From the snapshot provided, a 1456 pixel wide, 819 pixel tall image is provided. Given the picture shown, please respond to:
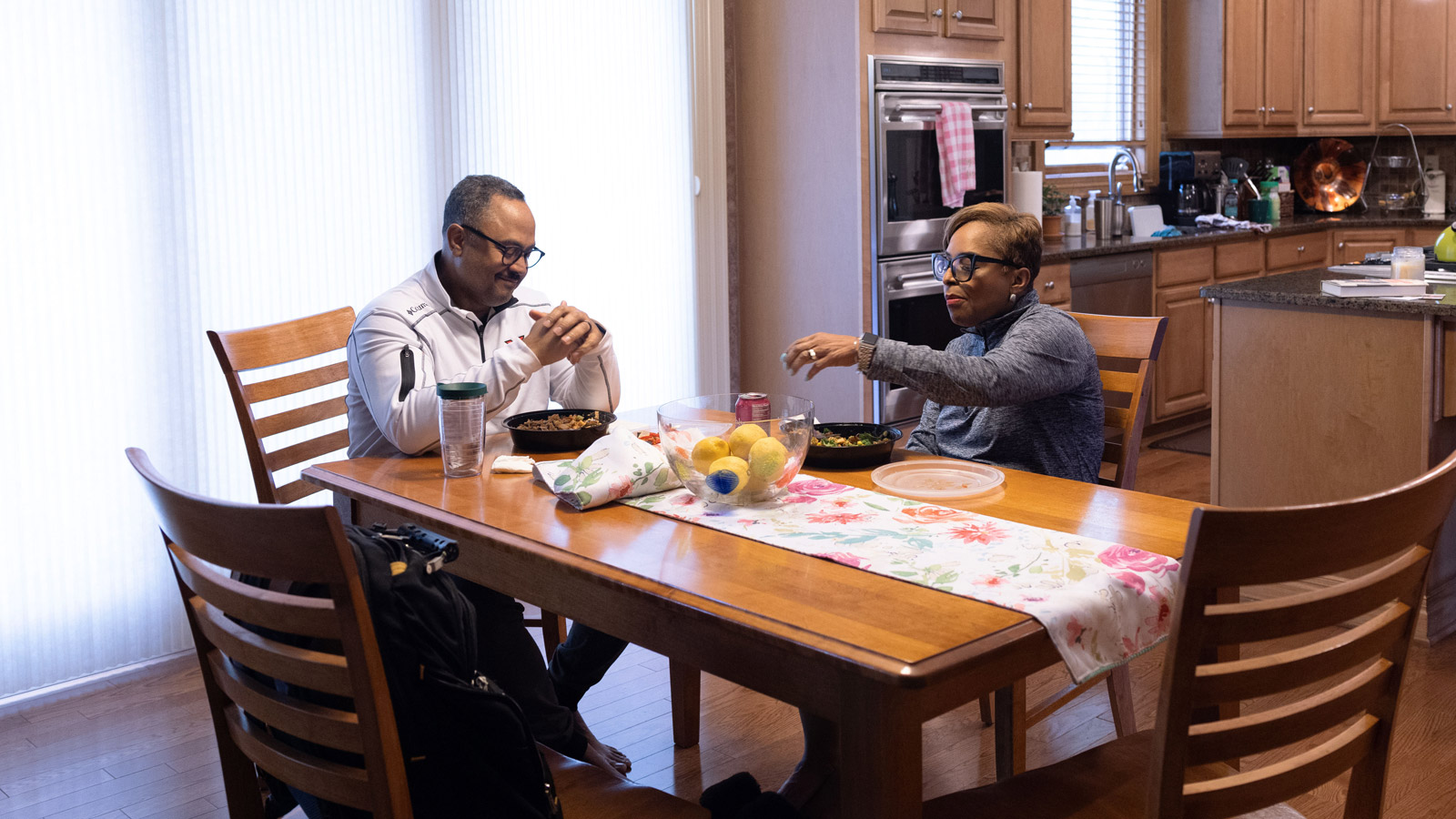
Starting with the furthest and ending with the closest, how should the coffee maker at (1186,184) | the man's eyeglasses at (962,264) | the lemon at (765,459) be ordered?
the coffee maker at (1186,184) → the man's eyeglasses at (962,264) → the lemon at (765,459)

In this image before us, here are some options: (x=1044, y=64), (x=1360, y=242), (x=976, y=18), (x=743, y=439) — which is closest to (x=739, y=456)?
(x=743, y=439)

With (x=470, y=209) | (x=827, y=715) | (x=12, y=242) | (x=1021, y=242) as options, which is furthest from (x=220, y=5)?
(x=827, y=715)

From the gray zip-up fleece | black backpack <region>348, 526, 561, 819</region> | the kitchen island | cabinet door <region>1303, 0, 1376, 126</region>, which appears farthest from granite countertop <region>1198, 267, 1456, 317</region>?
cabinet door <region>1303, 0, 1376, 126</region>

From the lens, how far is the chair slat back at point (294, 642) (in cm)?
109

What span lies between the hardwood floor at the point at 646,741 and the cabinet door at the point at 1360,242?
3500 mm

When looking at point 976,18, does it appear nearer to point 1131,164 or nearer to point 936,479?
point 1131,164

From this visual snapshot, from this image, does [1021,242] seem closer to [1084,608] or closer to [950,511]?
[950,511]

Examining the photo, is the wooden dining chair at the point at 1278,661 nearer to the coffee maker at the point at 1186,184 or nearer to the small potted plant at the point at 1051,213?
the small potted plant at the point at 1051,213

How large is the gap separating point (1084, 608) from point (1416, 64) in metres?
5.96

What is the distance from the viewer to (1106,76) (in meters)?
5.84

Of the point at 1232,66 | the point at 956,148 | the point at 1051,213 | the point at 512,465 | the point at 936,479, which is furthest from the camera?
the point at 1232,66

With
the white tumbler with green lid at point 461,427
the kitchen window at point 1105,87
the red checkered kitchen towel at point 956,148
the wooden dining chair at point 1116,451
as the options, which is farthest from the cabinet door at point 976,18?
the white tumbler with green lid at point 461,427

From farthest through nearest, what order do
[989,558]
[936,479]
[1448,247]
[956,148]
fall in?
1. [956,148]
2. [1448,247]
3. [936,479]
4. [989,558]

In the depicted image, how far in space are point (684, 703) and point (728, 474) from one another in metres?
0.99
